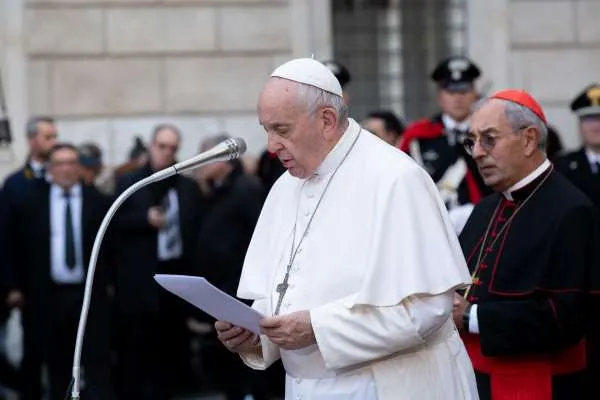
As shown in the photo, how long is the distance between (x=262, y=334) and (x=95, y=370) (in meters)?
5.54

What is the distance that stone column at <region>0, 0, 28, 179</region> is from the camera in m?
13.2

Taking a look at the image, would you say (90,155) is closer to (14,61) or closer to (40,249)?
(14,61)

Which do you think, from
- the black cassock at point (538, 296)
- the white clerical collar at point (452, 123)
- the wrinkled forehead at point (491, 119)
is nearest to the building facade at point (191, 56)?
the white clerical collar at point (452, 123)

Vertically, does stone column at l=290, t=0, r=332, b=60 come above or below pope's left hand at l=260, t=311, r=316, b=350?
above

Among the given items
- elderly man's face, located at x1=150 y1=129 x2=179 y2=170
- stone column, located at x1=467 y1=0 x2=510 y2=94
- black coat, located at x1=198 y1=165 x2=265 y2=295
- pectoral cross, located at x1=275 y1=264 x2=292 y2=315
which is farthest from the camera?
stone column, located at x1=467 y1=0 x2=510 y2=94

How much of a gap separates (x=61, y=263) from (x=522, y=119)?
16.0 ft

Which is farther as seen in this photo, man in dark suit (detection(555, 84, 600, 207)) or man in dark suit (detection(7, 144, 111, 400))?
man in dark suit (detection(7, 144, 111, 400))

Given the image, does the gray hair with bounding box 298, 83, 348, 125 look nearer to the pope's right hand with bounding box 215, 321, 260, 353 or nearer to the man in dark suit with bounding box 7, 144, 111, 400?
the pope's right hand with bounding box 215, 321, 260, 353

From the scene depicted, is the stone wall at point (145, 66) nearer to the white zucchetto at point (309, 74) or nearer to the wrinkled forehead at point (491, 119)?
the wrinkled forehead at point (491, 119)

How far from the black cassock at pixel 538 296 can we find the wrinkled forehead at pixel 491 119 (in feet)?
0.88

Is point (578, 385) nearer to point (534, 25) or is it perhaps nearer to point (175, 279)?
point (175, 279)

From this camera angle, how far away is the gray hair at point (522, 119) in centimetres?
602

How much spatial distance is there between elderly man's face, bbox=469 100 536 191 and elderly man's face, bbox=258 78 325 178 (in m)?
1.27

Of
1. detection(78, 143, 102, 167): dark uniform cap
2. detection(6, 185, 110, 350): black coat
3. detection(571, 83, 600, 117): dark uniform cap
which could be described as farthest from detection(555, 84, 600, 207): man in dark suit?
detection(78, 143, 102, 167): dark uniform cap
